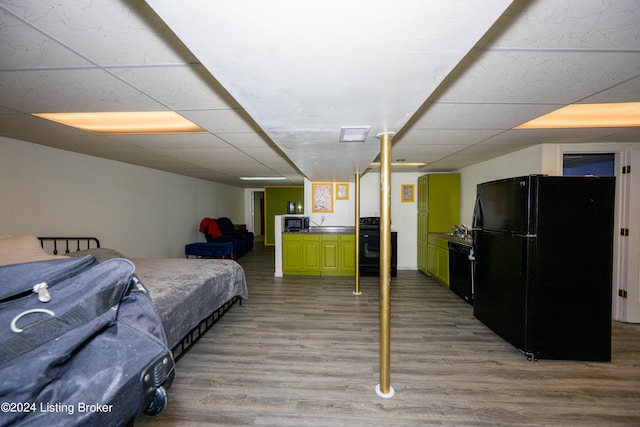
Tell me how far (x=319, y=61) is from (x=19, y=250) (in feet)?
10.2

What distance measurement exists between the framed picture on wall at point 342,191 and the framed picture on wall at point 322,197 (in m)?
0.18

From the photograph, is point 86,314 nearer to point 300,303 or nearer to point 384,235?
point 384,235

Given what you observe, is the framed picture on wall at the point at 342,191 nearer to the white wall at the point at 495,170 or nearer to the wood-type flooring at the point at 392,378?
the white wall at the point at 495,170

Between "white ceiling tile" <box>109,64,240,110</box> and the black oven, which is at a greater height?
"white ceiling tile" <box>109,64,240,110</box>

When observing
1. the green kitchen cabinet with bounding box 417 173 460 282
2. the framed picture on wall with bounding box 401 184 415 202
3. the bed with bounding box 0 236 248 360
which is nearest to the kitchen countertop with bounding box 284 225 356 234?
the framed picture on wall with bounding box 401 184 415 202

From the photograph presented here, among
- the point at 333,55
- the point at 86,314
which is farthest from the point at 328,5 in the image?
the point at 86,314

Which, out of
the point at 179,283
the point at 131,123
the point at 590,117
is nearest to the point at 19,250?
the point at 179,283

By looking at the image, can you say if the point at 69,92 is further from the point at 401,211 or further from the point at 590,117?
the point at 401,211

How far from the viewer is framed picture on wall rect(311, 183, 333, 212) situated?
626 centimetres

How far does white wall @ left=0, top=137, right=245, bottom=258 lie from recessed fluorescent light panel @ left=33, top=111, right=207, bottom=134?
121cm

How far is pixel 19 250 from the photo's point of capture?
222cm

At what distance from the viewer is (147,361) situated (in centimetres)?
76

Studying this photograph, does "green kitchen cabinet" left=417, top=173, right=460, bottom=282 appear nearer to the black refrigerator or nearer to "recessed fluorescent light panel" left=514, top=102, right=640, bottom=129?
"recessed fluorescent light panel" left=514, top=102, right=640, bottom=129

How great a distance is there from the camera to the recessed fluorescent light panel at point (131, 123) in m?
2.56
